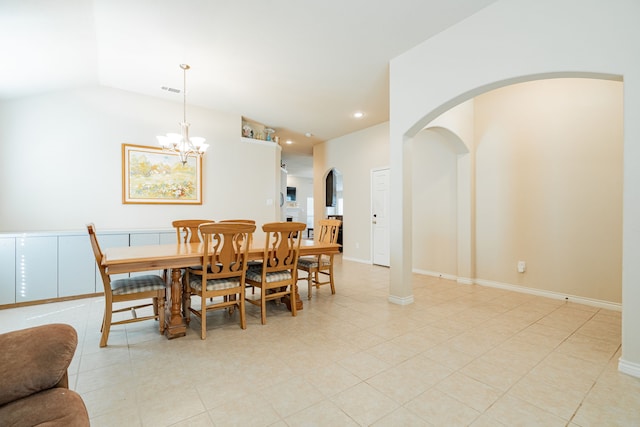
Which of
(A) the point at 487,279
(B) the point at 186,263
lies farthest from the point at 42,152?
(A) the point at 487,279

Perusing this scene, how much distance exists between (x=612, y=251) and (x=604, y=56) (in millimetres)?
2326

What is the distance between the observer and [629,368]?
6.30 ft

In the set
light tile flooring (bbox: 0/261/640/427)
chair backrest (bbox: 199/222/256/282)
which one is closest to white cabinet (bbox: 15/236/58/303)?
light tile flooring (bbox: 0/261/640/427)

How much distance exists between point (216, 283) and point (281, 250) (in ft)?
2.25

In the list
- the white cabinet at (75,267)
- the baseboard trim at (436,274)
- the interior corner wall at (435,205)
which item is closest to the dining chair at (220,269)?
the white cabinet at (75,267)

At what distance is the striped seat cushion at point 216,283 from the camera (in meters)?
2.54

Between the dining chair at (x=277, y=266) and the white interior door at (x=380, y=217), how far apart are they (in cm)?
323

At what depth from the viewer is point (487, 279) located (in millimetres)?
4266

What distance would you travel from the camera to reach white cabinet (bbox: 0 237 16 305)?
3256 millimetres

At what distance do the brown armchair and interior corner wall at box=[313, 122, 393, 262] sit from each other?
18.2 feet

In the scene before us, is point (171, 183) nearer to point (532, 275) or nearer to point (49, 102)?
point (49, 102)

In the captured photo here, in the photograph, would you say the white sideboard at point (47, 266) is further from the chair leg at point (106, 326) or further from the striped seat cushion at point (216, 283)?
the striped seat cushion at point (216, 283)

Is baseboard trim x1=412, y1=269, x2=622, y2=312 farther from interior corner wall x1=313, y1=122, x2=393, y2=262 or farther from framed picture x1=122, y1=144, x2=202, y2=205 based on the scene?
framed picture x1=122, y1=144, x2=202, y2=205

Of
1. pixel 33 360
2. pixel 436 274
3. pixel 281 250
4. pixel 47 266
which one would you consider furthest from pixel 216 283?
pixel 436 274
